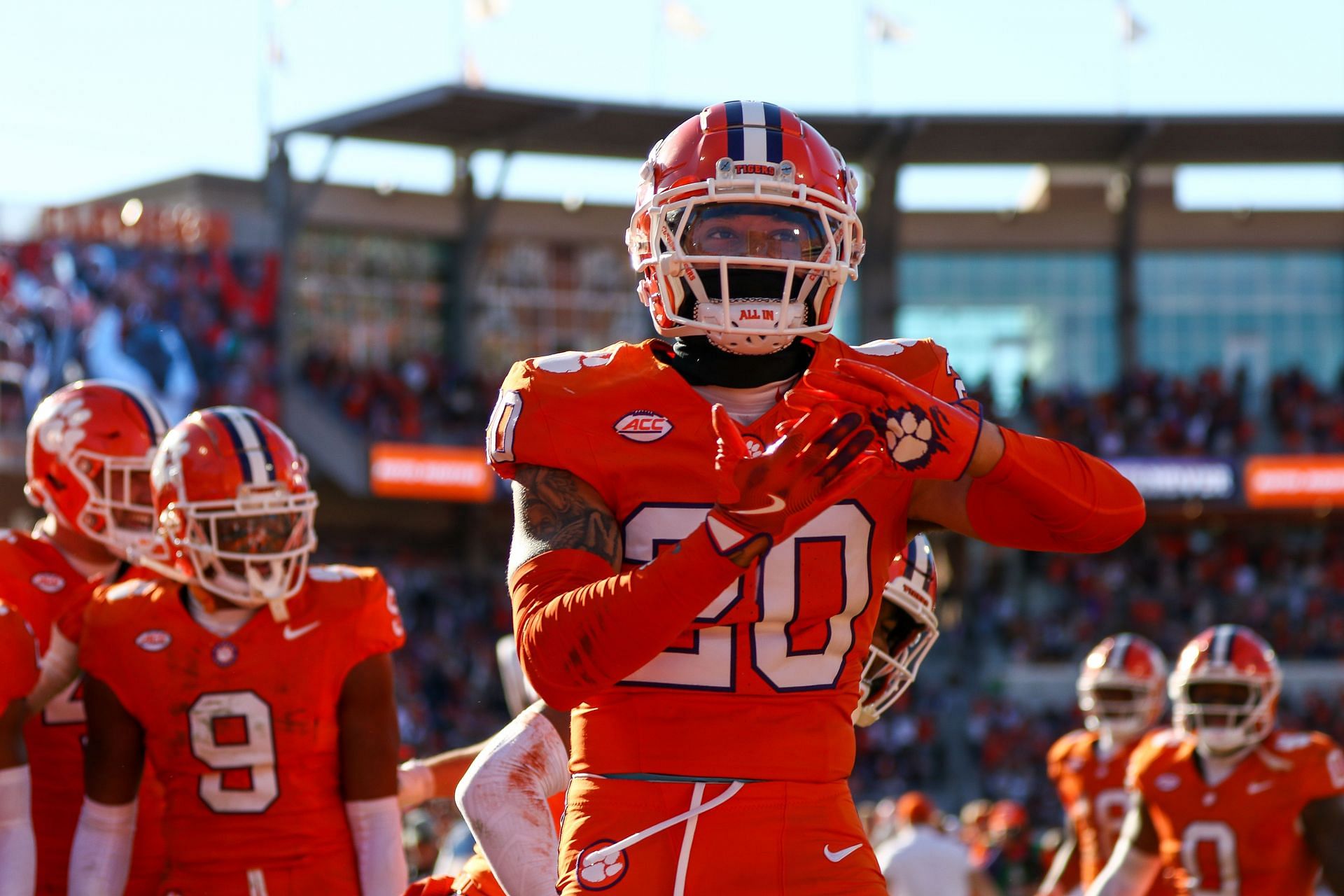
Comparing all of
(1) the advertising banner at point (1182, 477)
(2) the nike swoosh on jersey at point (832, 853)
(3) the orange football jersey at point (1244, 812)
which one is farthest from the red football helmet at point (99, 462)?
(1) the advertising banner at point (1182, 477)

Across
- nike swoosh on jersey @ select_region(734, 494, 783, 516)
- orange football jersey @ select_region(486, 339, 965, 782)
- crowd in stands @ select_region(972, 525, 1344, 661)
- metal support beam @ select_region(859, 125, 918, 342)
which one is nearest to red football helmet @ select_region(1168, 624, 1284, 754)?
orange football jersey @ select_region(486, 339, 965, 782)

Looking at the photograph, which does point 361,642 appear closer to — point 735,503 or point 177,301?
point 735,503

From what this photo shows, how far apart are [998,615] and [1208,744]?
18.9 metres

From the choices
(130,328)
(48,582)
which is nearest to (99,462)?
(48,582)

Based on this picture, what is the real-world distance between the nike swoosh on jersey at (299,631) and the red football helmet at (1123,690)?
5283mm

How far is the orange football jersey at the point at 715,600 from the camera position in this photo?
2881mm

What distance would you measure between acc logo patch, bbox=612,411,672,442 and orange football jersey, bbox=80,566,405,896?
165 cm

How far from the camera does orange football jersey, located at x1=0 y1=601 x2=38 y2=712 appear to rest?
4.28m

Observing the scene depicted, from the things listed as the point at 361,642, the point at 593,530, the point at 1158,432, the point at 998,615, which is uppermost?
the point at 593,530

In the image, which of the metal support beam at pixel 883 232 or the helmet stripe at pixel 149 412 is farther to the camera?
the metal support beam at pixel 883 232

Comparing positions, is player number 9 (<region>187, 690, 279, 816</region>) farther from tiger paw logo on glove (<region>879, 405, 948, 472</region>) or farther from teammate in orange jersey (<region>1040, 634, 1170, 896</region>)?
teammate in orange jersey (<region>1040, 634, 1170, 896</region>)

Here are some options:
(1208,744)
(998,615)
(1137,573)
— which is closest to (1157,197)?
(1137,573)

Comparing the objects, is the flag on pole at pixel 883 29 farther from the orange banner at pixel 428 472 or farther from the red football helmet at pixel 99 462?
the red football helmet at pixel 99 462

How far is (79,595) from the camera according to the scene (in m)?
4.78
